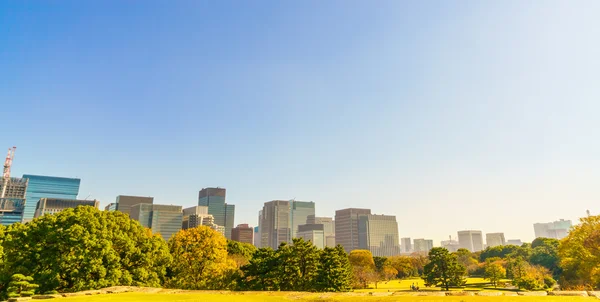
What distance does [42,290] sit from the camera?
33.0 metres

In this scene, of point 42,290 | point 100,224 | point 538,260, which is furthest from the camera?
point 538,260

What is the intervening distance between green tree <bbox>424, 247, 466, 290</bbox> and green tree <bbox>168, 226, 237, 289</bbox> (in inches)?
1720

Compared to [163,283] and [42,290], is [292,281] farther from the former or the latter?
[42,290]

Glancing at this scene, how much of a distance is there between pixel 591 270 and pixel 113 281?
2163 inches

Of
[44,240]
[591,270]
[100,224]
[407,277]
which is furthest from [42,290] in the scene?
[407,277]

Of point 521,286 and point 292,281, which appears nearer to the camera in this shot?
point 292,281

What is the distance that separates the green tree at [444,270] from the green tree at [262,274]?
1603 inches

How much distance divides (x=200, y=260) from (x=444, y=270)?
50.4m

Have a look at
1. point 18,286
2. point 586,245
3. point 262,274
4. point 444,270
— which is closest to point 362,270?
point 444,270

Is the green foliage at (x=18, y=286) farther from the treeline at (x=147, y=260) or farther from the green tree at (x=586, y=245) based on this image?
the green tree at (x=586, y=245)

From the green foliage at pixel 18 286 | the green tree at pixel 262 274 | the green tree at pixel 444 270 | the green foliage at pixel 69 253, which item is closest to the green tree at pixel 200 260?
the green tree at pixel 262 274

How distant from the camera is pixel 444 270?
231 feet

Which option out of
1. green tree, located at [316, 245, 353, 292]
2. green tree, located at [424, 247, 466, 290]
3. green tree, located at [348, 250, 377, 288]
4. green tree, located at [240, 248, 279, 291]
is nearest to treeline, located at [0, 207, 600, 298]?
green tree, located at [316, 245, 353, 292]

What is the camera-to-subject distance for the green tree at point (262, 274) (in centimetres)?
4688
